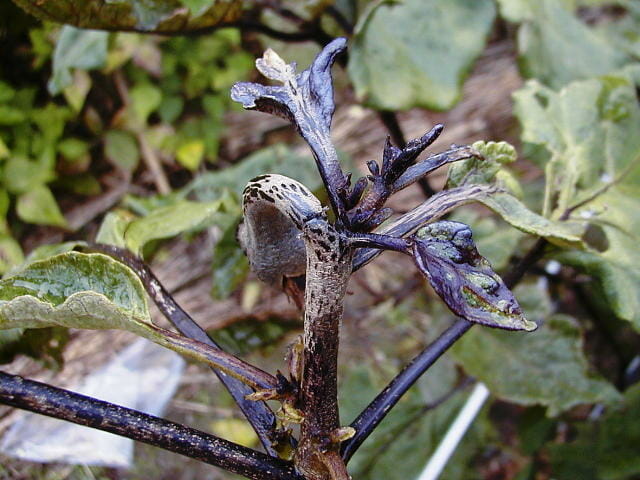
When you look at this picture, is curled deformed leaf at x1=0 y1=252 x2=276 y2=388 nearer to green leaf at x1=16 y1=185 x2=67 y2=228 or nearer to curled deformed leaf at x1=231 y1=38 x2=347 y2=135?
curled deformed leaf at x1=231 y1=38 x2=347 y2=135

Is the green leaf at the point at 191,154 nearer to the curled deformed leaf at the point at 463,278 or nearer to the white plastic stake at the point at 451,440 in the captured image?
the white plastic stake at the point at 451,440

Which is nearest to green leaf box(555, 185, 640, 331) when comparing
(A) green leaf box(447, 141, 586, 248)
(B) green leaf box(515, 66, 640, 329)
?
(B) green leaf box(515, 66, 640, 329)

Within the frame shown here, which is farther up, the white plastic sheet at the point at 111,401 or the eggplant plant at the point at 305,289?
the eggplant plant at the point at 305,289

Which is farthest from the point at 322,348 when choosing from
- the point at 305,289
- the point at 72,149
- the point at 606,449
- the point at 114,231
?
the point at 72,149

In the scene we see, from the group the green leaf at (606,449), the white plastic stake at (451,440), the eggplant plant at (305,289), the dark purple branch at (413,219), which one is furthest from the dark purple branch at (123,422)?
the green leaf at (606,449)

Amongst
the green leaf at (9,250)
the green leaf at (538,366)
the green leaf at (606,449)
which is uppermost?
the green leaf at (9,250)

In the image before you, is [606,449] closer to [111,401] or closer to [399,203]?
[399,203]

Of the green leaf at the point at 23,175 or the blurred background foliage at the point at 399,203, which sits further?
the green leaf at the point at 23,175
